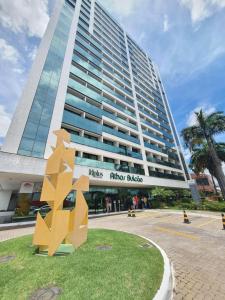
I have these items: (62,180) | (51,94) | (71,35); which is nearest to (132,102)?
(71,35)

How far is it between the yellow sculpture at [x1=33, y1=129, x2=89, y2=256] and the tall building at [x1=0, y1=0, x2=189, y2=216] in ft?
29.8

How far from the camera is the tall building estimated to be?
55.2 feet

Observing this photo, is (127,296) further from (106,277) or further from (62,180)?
(62,180)

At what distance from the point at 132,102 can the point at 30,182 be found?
2780cm

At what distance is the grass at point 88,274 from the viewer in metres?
3.28

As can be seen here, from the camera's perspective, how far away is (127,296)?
10.3 ft

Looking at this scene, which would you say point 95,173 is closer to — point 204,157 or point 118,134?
point 118,134

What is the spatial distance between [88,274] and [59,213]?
7.73ft

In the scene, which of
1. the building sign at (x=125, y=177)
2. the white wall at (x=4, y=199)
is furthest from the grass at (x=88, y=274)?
the white wall at (x=4, y=199)

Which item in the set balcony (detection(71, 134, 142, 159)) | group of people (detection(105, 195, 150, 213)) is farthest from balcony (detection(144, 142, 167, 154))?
group of people (detection(105, 195, 150, 213))

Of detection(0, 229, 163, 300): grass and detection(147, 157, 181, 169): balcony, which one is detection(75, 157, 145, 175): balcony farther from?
detection(0, 229, 163, 300): grass

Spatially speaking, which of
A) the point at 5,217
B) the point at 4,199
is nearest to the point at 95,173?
the point at 5,217

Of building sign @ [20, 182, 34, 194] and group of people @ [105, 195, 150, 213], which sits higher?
building sign @ [20, 182, 34, 194]

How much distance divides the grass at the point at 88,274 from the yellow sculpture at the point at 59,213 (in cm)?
51
